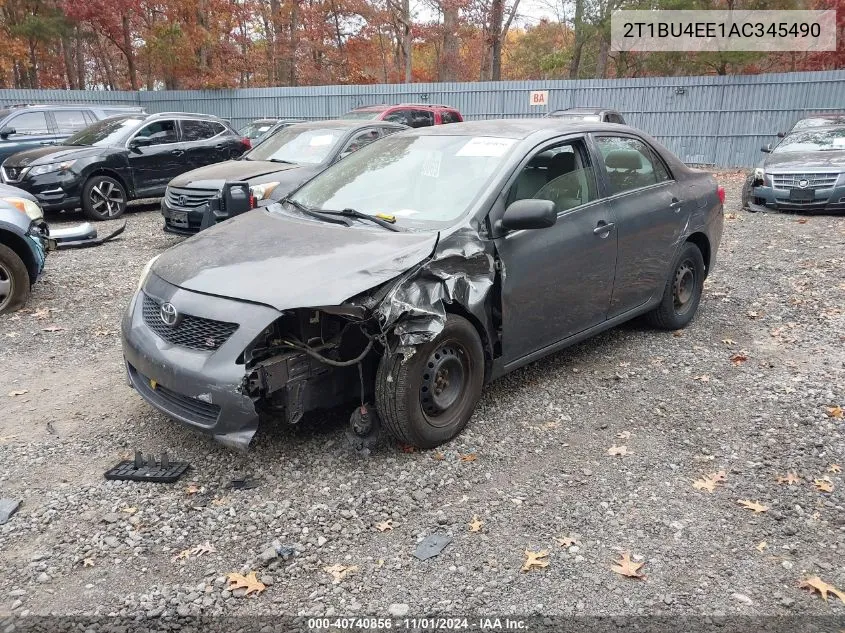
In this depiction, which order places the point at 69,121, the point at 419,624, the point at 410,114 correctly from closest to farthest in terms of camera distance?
the point at 419,624 → the point at 410,114 → the point at 69,121

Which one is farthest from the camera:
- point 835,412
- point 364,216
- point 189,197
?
point 189,197

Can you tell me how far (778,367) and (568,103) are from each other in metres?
16.5

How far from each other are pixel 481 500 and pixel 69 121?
45.5 ft

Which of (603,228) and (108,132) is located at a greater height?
(108,132)

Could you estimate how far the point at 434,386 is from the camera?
12.5 feet

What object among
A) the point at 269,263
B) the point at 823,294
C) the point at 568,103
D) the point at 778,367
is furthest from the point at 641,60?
the point at 269,263

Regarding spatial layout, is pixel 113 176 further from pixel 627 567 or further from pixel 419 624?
pixel 627 567

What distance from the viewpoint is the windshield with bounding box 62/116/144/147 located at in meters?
11.7

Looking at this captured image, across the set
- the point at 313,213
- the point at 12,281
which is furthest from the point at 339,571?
the point at 12,281

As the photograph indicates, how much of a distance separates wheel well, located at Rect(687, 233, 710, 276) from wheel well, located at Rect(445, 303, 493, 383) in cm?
261

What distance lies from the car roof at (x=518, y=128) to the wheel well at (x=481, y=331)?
133 centimetres

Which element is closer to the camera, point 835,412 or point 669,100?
point 835,412

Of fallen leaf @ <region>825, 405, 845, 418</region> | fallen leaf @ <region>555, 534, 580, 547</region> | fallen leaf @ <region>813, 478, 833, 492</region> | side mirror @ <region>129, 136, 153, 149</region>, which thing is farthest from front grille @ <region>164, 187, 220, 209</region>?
fallen leaf @ <region>813, 478, 833, 492</region>

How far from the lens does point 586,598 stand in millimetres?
2779
